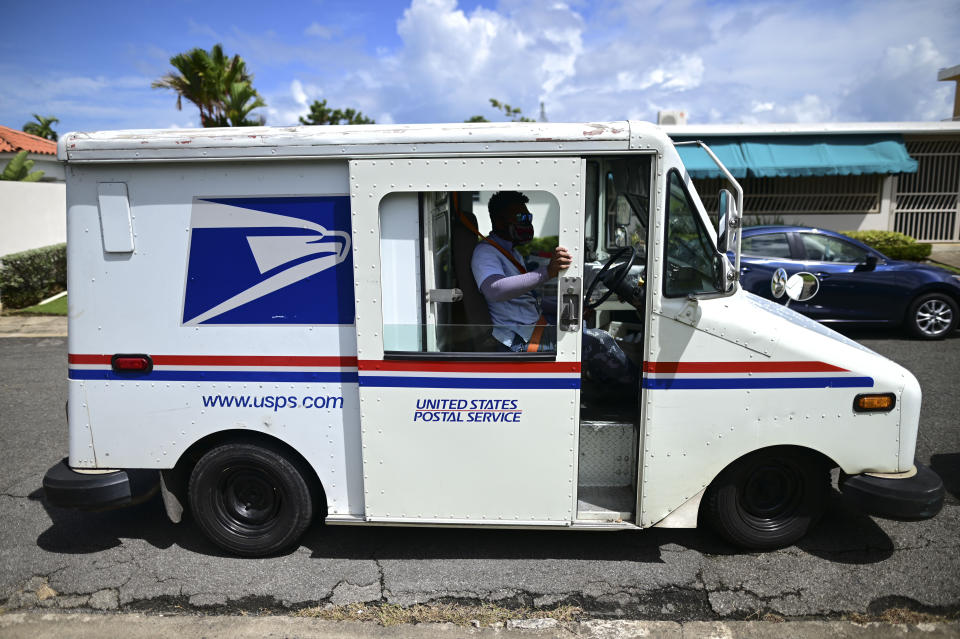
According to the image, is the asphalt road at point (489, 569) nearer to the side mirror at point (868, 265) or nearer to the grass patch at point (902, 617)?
the grass patch at point (902, 617)

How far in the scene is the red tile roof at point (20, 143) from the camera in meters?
18.5

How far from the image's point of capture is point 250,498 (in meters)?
4.00

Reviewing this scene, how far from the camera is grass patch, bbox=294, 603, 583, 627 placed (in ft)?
11.1

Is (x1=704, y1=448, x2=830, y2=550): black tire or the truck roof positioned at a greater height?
the truck roof

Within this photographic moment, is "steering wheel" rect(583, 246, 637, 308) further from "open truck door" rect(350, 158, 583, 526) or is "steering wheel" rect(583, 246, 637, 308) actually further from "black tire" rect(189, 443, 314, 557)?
"black tire" rect(189, 443, 314, 557)

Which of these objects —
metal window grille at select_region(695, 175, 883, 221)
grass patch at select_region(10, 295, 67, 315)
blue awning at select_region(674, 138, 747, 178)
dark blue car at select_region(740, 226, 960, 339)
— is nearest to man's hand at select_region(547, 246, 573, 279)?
dark blue car at select_region(740, 226, 960, 339)

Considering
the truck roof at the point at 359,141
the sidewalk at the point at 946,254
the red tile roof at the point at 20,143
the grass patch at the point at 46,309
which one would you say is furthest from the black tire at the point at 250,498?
the red tile roof at the point at 20,143

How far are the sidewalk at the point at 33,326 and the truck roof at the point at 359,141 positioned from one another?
27.5 ft

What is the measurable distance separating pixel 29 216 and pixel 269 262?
13414mm

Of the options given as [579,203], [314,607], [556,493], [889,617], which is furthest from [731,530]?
[314,607]

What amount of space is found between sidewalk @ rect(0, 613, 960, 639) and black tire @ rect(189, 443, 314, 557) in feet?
1.88

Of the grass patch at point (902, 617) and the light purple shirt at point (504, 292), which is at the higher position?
the light purple shirt at point (504, 292)

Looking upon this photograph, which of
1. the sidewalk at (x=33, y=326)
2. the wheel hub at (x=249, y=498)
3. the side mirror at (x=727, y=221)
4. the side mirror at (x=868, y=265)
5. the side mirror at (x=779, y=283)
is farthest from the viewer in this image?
the sidewalk at (x=33, y=326)

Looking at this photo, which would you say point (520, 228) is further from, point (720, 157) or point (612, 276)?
point (720, 157)
